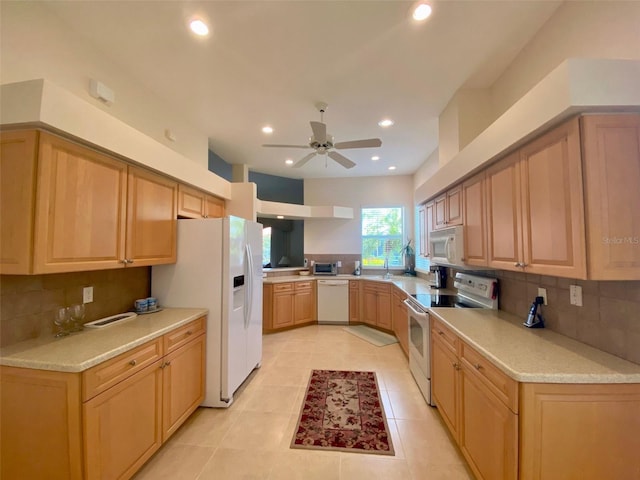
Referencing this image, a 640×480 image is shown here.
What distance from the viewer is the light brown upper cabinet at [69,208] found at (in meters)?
1.42

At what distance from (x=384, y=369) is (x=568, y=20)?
3524 mm

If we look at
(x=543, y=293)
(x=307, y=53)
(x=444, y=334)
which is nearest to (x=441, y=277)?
(x=444, y=334)

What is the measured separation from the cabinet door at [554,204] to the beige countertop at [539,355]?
44 cm

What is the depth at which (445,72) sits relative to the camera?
7.75 feet

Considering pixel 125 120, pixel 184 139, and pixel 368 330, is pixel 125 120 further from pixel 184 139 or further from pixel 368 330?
pixel 368 330

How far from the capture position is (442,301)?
9.13 feet

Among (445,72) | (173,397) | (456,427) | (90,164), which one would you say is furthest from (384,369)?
(90,164)

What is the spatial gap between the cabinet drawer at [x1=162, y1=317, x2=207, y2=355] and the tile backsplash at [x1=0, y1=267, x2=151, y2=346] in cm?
65

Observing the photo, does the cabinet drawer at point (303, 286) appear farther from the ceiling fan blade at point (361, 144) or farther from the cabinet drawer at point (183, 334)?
the ceiling fan blade at point (361, 144)

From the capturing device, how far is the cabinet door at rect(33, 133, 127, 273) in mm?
1452

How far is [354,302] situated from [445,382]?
2941mm

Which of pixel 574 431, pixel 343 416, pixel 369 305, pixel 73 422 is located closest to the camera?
pixel 574 431

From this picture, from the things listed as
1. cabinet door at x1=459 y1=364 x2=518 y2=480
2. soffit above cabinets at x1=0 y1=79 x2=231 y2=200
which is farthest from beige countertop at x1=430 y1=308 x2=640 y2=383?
soffit above cabinets at x1=0 y1=79 x2=231 y2=200

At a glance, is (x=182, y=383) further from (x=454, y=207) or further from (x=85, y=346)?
(x=454, y=207)
